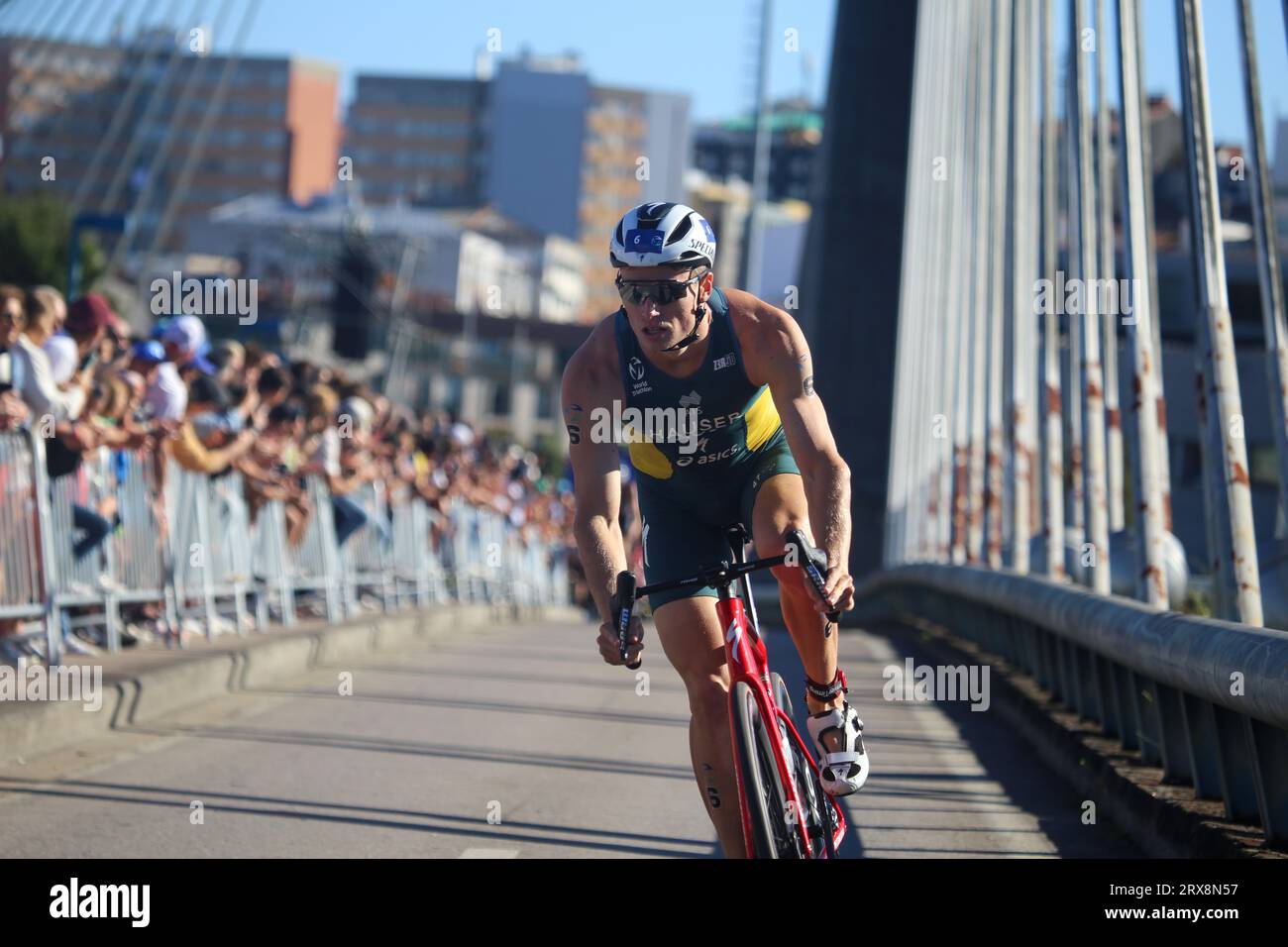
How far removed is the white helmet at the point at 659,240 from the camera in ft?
18.8

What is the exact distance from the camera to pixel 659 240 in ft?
18.8

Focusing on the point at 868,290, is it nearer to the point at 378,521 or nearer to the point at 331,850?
the point at 378,521

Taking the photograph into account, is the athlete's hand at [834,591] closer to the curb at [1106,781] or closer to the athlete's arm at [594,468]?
the athlete's arm at [594,468]

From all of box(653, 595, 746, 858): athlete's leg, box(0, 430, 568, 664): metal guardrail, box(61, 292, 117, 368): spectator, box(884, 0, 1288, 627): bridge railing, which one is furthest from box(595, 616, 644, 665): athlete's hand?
box(61, 292, 117, 368): spectator

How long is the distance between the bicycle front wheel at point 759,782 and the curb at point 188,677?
4.42 m

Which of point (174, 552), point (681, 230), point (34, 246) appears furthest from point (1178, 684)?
point (34, 246)

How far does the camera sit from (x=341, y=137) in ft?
587

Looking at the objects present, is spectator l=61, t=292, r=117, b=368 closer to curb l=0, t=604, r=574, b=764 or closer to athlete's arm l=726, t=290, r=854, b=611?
curb l=0, t=604, r=574, b=764

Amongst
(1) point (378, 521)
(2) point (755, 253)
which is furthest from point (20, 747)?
(2) point (755, 253)

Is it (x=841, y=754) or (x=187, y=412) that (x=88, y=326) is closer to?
(x=187, y=412)

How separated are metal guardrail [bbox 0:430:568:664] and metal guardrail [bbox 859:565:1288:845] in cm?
543

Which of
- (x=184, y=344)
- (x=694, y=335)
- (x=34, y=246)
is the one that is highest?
(x=34, y=246)

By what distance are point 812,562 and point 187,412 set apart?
371 inches
